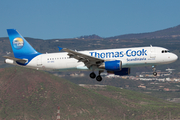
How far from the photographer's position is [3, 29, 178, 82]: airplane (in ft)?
200

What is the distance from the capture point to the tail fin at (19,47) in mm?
68688

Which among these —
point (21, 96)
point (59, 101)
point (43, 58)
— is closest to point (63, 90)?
point (59, 101)

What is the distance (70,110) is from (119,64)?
120000 mm

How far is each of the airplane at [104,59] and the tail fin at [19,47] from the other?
3.31 ft

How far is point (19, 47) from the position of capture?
6912 cm

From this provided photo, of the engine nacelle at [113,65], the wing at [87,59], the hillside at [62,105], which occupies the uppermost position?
the wing at [87,59]

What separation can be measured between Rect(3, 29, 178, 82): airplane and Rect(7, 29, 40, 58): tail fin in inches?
39.7

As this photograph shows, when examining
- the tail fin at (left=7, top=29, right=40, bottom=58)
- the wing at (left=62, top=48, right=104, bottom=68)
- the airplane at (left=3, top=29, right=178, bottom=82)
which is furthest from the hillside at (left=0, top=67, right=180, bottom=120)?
the wing at (left=62, top=48, right=104, bottom=68)

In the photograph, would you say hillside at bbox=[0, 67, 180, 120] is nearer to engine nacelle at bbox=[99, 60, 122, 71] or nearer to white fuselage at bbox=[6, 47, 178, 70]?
white fuselage at bbox=[6, 47, 178, 70]

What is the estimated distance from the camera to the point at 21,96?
190 meters

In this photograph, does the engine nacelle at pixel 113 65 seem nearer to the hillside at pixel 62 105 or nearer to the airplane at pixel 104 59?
the airplane at pixel 104 59

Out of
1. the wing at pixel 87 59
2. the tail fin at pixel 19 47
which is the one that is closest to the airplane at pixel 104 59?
the wing at pixel 87 59

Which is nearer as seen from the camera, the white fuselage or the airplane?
the airplane

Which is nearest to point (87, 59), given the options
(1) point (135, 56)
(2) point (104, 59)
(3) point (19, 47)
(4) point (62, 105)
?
(2) point (104, 59)
